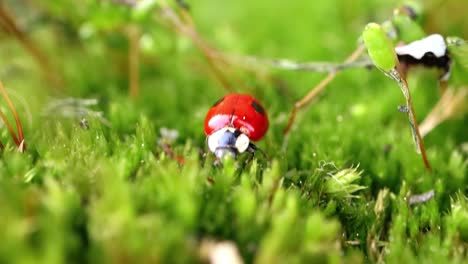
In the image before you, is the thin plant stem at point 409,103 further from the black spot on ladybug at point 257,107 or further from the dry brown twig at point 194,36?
the dry brown twig at point 194,36

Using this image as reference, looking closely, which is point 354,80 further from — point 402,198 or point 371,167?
point 402,198

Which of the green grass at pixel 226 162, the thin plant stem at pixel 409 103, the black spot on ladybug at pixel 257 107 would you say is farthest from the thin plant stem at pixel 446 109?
the black spot on ladybug at pixel 257 107

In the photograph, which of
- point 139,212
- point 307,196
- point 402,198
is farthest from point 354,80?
point 139,212

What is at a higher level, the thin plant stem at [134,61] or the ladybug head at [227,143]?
the thin plant stem at [134,61]

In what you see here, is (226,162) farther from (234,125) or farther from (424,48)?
(424,48)

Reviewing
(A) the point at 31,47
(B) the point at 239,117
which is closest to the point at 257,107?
(B) the point at 239,117

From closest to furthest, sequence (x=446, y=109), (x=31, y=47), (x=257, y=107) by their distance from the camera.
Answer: (x=257, y=107) → (x=446, y=109) → (x=31, y=47)

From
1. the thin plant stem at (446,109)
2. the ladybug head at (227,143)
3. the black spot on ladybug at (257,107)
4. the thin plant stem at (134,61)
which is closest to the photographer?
the ladybug head at (227,143)
